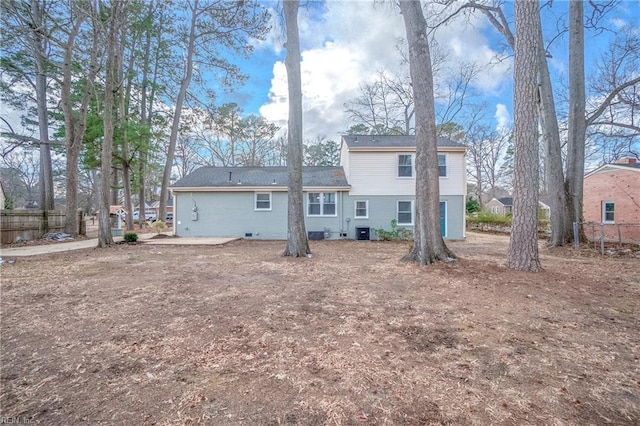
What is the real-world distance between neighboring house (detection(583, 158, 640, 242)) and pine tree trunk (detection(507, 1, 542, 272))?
39.0ft

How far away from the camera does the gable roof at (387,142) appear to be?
43.0 feet

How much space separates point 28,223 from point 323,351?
600 inches

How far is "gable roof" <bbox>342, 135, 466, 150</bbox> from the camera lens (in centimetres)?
1312

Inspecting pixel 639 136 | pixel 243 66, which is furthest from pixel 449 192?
pixel 243 66

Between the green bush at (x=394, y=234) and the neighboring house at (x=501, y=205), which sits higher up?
the neighboring house at (x=501, y=205)

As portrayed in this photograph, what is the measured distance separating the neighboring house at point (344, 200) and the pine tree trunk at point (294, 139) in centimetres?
477

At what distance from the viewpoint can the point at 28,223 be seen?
11695 millimetres

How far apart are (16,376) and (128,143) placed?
1806 cm

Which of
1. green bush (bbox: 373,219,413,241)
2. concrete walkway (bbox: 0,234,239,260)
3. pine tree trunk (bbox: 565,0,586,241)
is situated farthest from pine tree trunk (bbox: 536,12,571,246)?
concrete walkway (bbox: 0,234,239,260)

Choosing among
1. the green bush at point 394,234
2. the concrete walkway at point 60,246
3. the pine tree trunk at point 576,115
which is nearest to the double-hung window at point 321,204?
the green bush at point 394,234

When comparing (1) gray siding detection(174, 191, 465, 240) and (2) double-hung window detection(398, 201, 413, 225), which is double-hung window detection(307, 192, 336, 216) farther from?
(2) double-hung window detection(398, 201, 413, 225)

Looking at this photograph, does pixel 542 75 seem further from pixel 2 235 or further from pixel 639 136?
pixel 2 235

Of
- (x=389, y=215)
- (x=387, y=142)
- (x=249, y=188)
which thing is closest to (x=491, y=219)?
(x=389, y=215)

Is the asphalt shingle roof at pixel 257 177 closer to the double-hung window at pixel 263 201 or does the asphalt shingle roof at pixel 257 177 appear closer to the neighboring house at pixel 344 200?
the neighboring house at pixel 344 200
